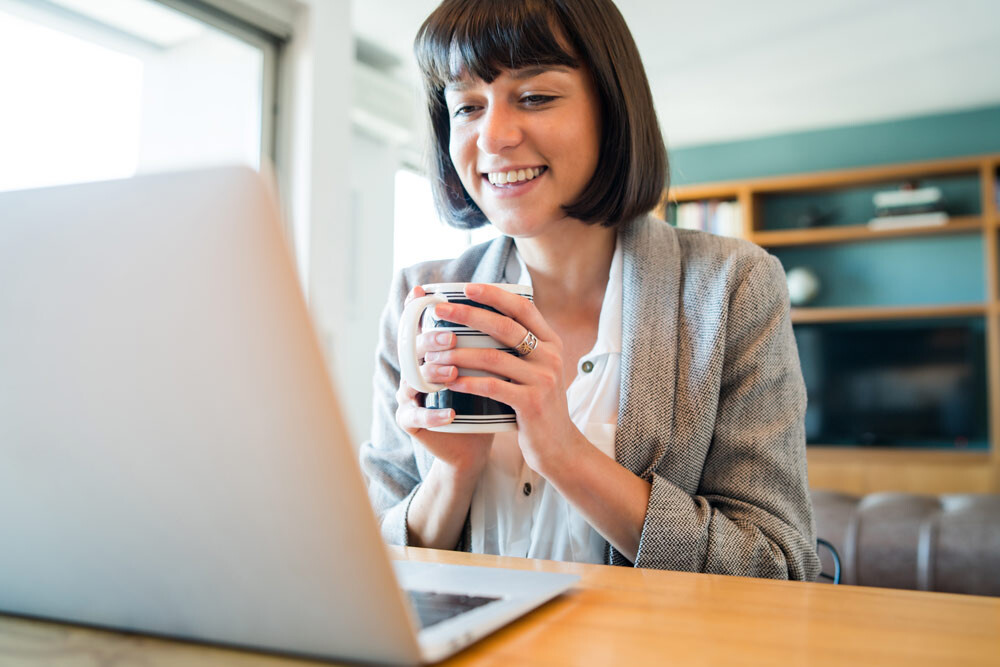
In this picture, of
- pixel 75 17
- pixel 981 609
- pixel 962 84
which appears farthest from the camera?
pixel 962 84

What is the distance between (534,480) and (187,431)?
710 millimetres

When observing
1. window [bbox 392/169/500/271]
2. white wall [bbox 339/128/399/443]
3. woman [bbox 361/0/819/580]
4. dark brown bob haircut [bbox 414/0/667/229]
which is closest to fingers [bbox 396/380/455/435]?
woman [bbox 361/0/819/580]

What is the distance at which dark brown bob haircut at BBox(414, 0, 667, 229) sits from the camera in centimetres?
96

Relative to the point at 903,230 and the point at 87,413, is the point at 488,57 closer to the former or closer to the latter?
the point at 87,413

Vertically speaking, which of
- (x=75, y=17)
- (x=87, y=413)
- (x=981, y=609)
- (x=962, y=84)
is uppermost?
(x=962, y=84)

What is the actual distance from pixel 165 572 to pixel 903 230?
17.1 ft

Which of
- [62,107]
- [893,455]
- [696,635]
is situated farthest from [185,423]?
[893,455]

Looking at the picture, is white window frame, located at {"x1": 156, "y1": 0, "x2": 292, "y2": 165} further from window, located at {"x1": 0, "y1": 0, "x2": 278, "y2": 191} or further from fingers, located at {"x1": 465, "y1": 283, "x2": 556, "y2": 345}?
fingers, located at {"x1": 465, "y1": 283, "x2": 556, "y2": 345}

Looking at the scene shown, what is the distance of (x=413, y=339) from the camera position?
2.19ft

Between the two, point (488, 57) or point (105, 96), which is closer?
point (488, 57)

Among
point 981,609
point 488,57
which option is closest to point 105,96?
point 488,57

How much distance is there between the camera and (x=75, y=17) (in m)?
2.78

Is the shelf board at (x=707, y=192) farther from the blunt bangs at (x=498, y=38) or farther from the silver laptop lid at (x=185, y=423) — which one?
the silver laptop lid at (x=185, y=423)

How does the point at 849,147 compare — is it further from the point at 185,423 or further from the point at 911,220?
the point at 185,423
